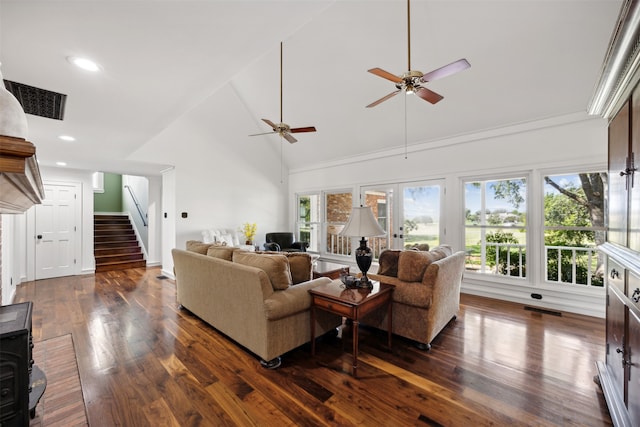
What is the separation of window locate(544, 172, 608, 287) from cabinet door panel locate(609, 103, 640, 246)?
217 centimetres

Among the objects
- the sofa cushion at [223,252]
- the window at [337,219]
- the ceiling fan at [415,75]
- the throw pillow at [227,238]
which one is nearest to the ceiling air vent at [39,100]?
the sofa cushion at [223,252]

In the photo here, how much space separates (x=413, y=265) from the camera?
2652 millimetres

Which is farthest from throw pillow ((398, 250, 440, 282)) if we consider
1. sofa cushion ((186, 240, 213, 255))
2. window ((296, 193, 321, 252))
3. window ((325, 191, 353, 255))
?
window ((296, 193, 321, 252))

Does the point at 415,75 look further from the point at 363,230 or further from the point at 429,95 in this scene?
the point at 363,230

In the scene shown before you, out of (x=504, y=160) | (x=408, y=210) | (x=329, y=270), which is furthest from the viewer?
(x=408, y=210)

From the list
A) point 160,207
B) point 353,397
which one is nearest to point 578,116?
point 353,397

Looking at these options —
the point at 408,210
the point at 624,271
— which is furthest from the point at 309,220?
the point at 624,271

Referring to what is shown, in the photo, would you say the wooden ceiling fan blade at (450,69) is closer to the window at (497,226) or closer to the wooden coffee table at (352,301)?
the wooden coffee table at (352,301)

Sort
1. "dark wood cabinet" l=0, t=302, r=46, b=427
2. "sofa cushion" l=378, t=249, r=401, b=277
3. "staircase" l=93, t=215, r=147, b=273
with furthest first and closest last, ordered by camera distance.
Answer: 1. "staircase" l=93, t=215, r=147, b=273
2. "sofa cushion" l=378, t=249, r=401, b=277
3. "dark wood cabinet" l=0, t=302, r=46, b=427

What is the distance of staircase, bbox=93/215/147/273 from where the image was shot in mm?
6305

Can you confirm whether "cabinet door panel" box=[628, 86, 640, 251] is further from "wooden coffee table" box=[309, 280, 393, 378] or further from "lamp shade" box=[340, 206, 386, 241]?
"wooden coffee table" box=[309, 280, 393, 378]

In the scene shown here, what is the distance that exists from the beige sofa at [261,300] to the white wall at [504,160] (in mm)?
3067

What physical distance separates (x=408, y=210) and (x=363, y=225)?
3.07m

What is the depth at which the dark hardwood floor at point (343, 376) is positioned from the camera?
1761 millimetres
